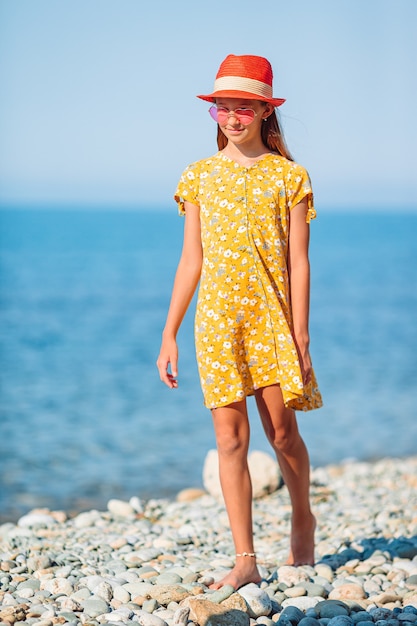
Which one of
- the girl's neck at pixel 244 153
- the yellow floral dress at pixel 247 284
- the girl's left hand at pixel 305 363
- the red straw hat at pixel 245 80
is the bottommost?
the girl's left hand at pixel 305 363

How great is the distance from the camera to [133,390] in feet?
44.7

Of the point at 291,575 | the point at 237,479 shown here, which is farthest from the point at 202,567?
the point at 237,479

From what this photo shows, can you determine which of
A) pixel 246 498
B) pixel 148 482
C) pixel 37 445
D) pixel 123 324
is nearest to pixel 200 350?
pixel 246 498

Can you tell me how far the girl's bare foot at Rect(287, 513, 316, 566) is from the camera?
462 cm

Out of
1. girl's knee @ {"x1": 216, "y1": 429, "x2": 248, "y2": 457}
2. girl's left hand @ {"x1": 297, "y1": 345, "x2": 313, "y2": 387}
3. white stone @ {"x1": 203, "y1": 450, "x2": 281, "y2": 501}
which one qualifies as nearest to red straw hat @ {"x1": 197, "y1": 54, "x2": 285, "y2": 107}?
girl's left hand @ {"x1": 297, "y1": 345, "x2": 313, "y2": 387}

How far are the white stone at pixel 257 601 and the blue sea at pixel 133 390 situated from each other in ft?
13.6

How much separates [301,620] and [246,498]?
0.62 metres

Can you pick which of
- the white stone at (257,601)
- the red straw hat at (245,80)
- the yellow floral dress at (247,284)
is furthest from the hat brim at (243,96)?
the white stone at (257,601)

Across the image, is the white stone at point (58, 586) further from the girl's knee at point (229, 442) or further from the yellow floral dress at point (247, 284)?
the yellow floral dress at point (247, 284)

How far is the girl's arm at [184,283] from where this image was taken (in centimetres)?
425

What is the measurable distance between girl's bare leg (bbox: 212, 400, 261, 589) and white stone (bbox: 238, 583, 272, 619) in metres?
0.14

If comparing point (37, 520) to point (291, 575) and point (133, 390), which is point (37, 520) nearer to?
point (291, 575)

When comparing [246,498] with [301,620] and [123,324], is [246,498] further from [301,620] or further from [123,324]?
[123,324]

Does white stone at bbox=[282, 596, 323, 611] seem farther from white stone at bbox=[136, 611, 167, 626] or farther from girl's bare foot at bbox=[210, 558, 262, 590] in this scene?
white stone at bbox=[136, 611, 167, 626]
